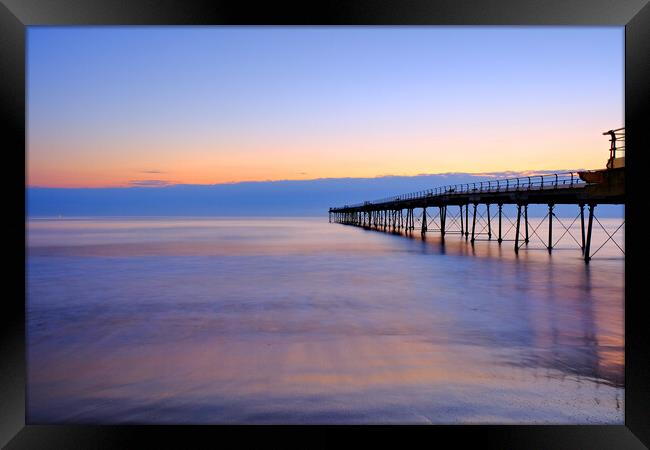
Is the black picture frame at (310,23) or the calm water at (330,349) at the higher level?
the black picture frame at (310,23)

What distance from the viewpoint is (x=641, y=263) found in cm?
462

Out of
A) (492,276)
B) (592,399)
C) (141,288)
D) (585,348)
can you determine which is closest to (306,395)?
(592,399)

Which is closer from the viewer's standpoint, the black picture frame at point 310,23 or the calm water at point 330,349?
the black picture frame at point 310,23

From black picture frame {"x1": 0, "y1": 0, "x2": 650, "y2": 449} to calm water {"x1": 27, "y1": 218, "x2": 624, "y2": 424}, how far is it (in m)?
1.52

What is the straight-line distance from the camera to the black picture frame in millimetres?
4434

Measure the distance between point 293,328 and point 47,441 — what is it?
747 cm

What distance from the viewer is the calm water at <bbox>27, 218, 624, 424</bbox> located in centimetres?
639

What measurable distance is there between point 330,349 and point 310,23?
6.19 m

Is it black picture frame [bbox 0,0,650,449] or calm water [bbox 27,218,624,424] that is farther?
calm water [bbox 27,218,624,424]

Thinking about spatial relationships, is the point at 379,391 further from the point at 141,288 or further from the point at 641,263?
the point at 141,288

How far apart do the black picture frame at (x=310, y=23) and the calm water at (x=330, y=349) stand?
4.98 feet

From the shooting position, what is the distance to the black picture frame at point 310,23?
4434 mm

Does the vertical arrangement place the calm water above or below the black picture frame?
below

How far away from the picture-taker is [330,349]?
969cm
